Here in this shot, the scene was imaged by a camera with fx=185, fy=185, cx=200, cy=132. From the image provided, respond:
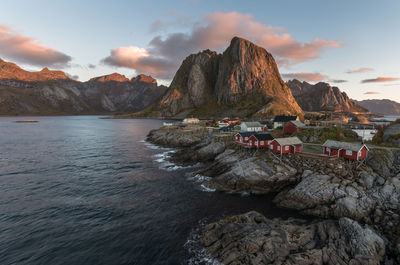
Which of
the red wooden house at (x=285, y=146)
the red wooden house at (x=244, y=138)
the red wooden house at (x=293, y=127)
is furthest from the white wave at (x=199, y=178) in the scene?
the red wooden house at (x=293, y=127)

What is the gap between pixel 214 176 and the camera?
137ft

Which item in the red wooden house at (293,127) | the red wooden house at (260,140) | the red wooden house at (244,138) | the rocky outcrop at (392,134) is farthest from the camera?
the red wooden house at (293,127)

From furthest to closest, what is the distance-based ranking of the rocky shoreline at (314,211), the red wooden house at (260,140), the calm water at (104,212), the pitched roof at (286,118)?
the pitched roof at (286,118) → the red wooden house at (260,140) → the calm water at (104,212) → the rocky shoreline at (314,211)

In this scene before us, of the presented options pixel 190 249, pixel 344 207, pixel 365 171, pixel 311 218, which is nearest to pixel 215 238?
pixel 190 249

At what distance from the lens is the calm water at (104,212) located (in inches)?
789

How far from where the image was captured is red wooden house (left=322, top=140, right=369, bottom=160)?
1405 inches

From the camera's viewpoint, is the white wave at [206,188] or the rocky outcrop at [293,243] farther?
the white wave at [206,188]

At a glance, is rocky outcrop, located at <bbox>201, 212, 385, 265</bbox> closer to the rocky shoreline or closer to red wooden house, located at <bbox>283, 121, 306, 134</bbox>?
the rocky shoreline

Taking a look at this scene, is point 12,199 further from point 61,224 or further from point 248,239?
point 248,239

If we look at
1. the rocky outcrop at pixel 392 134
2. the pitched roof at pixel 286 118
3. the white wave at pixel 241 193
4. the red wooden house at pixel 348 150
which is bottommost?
the white wave at pixel 241 193

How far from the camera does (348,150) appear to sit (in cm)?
3641

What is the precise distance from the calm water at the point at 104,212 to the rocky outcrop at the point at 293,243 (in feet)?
12.3

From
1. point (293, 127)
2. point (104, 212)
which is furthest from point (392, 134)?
point (104, 212)

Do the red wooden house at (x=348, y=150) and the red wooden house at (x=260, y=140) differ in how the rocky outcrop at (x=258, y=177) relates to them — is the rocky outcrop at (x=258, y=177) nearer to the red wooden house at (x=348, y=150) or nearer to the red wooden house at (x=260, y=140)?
the red wooden house at (x=260, y=140)
